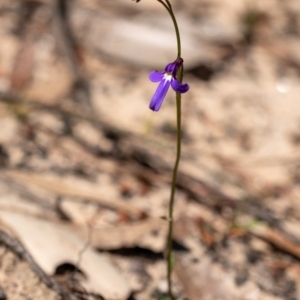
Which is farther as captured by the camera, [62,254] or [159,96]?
[62,254]

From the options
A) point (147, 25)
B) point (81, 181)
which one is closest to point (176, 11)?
point (147, 25)

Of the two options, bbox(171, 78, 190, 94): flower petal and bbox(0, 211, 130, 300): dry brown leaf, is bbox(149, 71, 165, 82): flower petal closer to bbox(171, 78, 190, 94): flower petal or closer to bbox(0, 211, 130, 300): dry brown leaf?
bbox(171, 78, 190, 94): flower petal

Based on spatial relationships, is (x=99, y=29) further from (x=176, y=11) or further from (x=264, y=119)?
(x=264, y=119)

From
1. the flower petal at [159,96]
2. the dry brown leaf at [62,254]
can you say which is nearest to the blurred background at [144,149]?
the dry brown leaf at [62,254]

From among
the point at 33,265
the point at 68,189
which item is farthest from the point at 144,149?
the point at 33,265

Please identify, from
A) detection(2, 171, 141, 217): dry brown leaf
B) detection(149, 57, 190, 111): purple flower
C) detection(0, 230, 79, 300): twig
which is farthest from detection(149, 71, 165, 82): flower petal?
detection(2, 171, 141, 217): dry brown leaf

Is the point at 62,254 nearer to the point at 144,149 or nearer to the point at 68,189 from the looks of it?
the point at 68,189

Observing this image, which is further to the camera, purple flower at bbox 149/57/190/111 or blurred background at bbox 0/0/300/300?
blurred background at bbox 0/0/300/300

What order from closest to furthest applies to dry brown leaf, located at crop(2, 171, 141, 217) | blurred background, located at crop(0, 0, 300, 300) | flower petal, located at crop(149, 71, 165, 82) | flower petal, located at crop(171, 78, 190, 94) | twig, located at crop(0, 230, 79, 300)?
flower petal, located at crop(171, 78, 190, 94) → flower petal, located at crop(149, 71, 165, 82) → twig, located at crop(0, 230, 79, 300) → blurred background, located at crop(0, 0, 300, 300) → dry brown leaf, located at crop(2, 171, 141, 217)

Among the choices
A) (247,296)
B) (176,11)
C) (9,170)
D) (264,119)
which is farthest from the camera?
(176,11)
